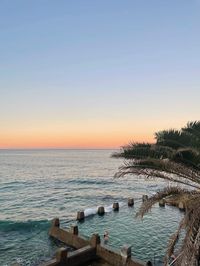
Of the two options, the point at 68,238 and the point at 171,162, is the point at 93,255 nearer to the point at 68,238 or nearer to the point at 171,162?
the point at 68,238

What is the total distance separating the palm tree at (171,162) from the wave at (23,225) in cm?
2324

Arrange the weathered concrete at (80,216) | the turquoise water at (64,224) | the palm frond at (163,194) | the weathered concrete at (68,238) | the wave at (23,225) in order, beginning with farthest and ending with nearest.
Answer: the weathered concrete at (80,216), the wave at (23,225), the turquoise water at (64,224), the weathered concrete at (68,238), the palm frond at (163,194)

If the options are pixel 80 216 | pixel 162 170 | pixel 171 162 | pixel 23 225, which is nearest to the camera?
pixel 171 162

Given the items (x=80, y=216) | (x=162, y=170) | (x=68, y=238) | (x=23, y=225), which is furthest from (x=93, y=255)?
(x=23, y=225)

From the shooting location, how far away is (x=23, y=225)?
112 ft

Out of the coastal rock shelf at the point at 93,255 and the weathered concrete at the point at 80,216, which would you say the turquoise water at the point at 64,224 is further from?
the coastal rock shelf at the point at 93,255

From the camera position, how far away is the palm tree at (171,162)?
38.1ft

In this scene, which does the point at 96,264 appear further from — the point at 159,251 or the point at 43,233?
the point at 43,233

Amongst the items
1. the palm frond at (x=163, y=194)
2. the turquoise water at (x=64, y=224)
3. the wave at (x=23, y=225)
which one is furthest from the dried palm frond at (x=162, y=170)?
the wave at (x=23, y=225)

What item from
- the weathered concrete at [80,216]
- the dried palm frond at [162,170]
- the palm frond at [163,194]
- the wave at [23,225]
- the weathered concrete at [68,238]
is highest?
the dried palm frond at [162,170]

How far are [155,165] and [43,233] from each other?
21.8 meters

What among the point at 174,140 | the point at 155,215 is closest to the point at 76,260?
the point at 174,140

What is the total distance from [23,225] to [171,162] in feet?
87.6

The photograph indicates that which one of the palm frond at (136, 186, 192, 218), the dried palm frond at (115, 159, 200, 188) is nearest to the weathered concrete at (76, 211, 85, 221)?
the dried palm frond at (115, 159, 200, 188)
